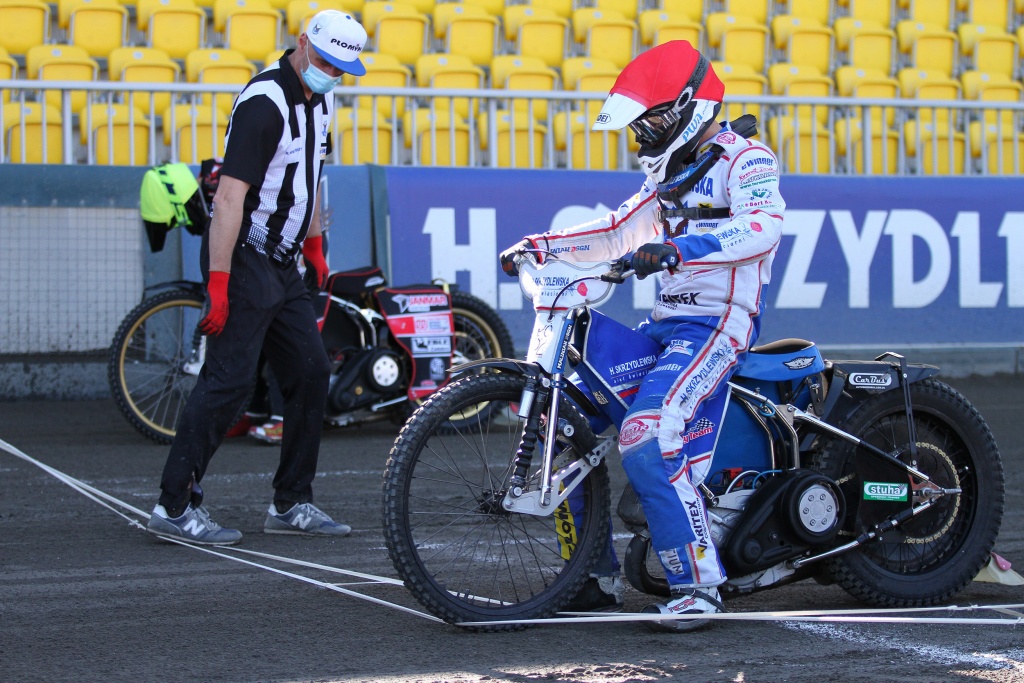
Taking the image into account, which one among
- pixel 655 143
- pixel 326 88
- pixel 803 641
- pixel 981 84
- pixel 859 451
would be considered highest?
pixel 981 84

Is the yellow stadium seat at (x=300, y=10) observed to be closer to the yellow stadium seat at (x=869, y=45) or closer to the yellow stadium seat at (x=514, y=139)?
the yellow stadium seat at (x=514, y=139)

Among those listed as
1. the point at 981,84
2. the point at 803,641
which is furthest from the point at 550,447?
the point at 981,84

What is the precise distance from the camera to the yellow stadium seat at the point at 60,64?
39.2ft

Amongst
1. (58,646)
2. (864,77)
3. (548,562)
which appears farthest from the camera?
(864,77)

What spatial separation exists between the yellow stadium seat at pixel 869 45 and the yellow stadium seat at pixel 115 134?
344 inches

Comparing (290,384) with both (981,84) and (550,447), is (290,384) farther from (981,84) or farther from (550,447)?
(981,84)

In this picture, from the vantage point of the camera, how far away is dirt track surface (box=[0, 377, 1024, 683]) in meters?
3.77

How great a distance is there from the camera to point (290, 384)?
19.0ft

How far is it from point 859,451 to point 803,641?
80cm

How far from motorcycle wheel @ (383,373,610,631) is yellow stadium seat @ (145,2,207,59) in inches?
369

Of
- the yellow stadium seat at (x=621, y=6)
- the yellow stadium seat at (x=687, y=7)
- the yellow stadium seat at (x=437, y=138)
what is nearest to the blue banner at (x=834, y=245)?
the yellow stadium seat at (x=437, y=138)

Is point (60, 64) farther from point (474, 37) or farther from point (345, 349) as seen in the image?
point (345, 349)

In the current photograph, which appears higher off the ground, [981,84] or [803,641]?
[981,84]

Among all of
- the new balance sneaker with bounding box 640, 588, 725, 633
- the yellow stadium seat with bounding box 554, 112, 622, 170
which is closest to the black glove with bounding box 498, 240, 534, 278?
the new balance sneaker with bounding box 640, 588, 725, 633
